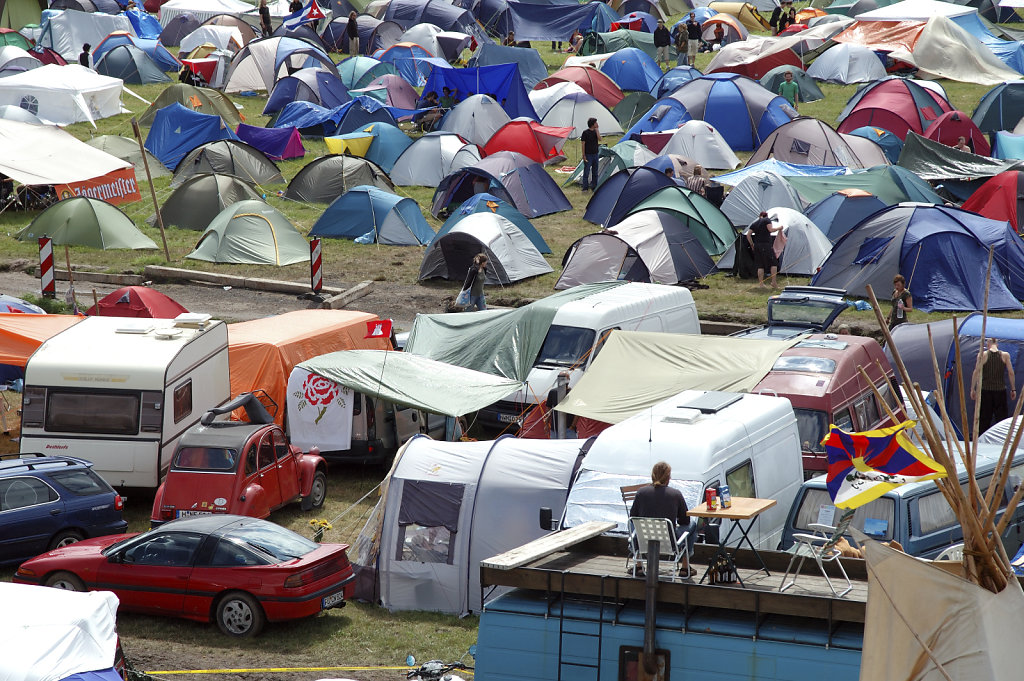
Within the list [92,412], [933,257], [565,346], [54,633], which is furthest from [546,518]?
Answer: [933,257]

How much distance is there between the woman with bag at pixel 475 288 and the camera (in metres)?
21.4

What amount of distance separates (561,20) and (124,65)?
17755mm

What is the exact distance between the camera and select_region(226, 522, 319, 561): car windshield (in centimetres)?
1302

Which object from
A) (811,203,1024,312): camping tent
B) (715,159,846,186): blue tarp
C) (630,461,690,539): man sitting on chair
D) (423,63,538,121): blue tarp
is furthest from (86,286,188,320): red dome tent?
(423,63,538,121): blue tarp

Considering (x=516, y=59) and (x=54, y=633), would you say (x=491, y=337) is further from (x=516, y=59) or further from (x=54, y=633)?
(x=516, y=59)

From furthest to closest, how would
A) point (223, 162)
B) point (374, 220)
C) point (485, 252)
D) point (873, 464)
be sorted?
point (223, 162), point (374, 220), point (485, 252), point (873, 464)

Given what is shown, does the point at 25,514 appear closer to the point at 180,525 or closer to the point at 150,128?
the point at 180,525

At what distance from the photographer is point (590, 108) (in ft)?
123

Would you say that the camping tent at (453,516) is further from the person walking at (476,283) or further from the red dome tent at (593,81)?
the red dome tent at (593,81)

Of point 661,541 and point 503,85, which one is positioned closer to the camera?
point 661,541

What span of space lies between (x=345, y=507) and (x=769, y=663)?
29.3 ft

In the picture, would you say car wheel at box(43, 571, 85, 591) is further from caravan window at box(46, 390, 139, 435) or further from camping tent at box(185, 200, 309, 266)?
camping tent at box(185, 200, 309, 266)

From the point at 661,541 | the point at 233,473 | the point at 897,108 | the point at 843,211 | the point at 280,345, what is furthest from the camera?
the point at 897,108

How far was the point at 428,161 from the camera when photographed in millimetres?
32625
